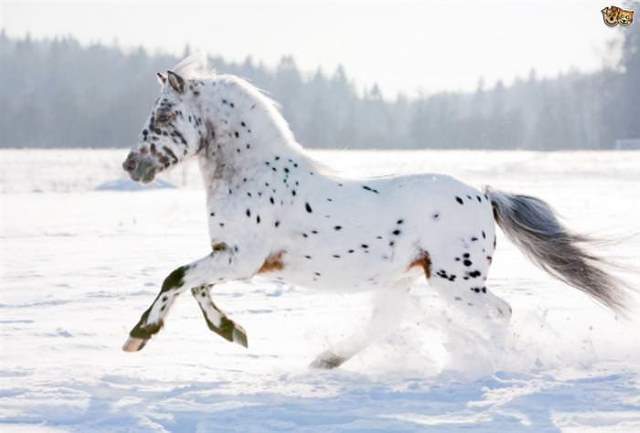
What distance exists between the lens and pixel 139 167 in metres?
5.19

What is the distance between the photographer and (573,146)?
69.1 metres

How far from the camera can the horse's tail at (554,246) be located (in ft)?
18.6

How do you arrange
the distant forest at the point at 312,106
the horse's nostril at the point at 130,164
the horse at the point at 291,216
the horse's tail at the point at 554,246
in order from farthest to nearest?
Result: 1. the distant forest at the point at 312,106
2. the horse's tail at the point at 554,246
3. the horse's nostril at the point at 130,164
4. the horse at the point at 291,216

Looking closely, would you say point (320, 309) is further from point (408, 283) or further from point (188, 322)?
point (408, 283)

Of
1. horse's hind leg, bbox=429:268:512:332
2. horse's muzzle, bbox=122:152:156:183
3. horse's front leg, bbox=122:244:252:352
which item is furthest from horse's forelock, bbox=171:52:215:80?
horse's hind leg, bbox=429:268:512:332

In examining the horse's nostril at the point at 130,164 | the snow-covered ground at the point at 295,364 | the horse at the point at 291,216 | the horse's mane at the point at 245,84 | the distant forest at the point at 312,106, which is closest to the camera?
the snow-covered ground at the point at 295,364

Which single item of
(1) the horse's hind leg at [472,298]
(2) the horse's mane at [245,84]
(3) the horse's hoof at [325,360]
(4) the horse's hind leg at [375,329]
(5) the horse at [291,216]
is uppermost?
(2) the horse's mane at [245,84]

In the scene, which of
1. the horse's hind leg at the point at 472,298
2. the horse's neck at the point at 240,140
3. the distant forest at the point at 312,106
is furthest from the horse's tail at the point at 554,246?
the distant forest at the point at 312,106

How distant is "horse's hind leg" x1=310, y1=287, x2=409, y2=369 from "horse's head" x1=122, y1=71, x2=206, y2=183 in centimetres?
153

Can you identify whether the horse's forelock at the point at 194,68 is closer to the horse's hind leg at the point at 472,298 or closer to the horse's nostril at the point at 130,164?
the horse's nostril at the point at 130,164

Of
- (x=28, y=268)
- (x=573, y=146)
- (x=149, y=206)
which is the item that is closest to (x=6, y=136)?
(x=573, y=146)

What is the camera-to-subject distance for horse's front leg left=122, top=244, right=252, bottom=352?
4.87 m

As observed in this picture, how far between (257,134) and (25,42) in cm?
8350

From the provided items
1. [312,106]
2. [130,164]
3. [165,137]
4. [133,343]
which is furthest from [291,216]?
[312,106]
